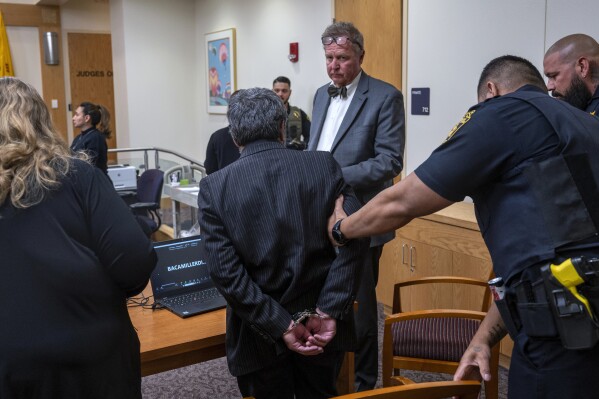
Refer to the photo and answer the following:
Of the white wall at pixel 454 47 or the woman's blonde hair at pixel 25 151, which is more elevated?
the white wall at pixel 454 47

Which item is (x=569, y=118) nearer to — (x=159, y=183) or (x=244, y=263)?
(x=244, y=263)

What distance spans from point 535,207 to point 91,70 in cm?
1018

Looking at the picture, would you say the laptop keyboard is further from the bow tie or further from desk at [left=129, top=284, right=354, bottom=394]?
the bow tie

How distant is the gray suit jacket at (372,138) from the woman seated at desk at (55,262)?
1389 millimetres

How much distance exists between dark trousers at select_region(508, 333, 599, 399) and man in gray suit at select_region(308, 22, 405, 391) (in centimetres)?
136

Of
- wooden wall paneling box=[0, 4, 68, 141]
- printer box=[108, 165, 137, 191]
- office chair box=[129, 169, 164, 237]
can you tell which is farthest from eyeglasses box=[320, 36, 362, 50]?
wooden wall paneling box=[0, 4, 68, 141]

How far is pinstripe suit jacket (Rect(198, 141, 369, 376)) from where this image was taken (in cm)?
188

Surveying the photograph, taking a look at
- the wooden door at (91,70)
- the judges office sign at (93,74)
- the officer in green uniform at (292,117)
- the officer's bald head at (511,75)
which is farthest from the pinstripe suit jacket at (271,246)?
the judges office sign at (93,74)

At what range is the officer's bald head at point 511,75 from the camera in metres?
1.70

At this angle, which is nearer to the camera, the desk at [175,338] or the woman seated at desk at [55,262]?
the woman seated at desk at [55,262]

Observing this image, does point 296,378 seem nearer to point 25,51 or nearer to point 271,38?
point 271,38

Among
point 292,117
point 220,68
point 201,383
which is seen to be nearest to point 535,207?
point 201,383

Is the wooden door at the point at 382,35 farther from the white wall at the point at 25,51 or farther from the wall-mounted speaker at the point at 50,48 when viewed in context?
the white wall at the point at 25,51

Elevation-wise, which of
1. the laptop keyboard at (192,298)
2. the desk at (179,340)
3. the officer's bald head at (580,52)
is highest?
the officer's bald head at (580,52)
